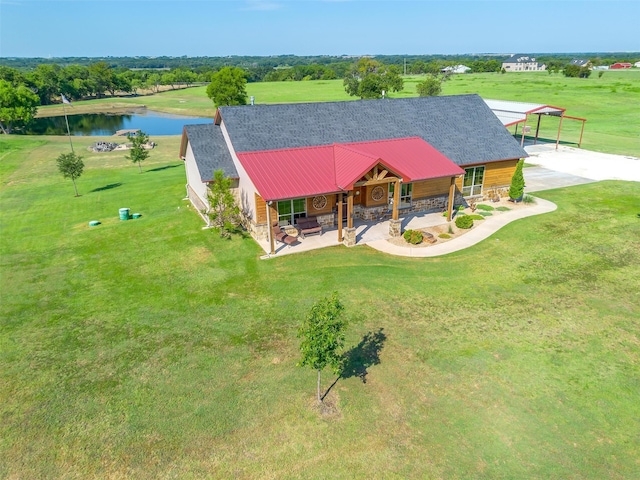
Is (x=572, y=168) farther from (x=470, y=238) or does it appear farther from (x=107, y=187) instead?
(x=107, y=187)

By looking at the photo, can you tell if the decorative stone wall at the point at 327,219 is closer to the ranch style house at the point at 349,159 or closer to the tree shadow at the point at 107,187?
the ranch style house at the point at 349,159

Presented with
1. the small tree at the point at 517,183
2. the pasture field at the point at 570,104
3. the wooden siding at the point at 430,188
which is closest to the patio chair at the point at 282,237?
the wooden siding at the point at 430,188

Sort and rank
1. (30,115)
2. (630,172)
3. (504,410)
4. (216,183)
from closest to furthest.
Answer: (504,410), (216,183), (630,172), (30,115)

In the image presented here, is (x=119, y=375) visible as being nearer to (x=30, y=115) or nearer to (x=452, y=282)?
(x=452, y=282)

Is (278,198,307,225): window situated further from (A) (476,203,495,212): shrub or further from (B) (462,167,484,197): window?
(A) (476,203,495,212): shrub

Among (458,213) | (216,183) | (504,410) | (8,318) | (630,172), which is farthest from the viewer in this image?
(630,172)

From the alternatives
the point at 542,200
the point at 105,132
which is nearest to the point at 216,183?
the point at 542,200

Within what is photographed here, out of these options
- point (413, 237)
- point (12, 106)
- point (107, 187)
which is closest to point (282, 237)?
point (413, 237)

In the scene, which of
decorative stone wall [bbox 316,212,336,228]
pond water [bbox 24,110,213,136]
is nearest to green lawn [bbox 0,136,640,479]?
decorative stone wall [bbox 316,212,336,228]
